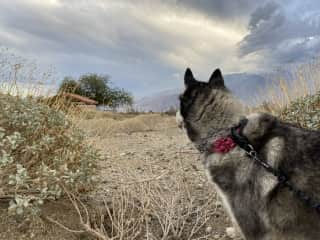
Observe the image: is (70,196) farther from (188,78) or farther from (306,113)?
(306,113)

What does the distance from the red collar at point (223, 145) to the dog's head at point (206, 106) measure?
0.40ft

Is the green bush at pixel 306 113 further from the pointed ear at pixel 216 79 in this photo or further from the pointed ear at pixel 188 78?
the pointed ear at pixel 188 78

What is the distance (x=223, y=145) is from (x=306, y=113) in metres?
2.96

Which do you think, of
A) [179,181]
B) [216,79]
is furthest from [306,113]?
[216,79]

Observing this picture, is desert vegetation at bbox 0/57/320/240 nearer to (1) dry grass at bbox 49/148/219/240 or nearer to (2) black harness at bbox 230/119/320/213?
(1) dry grass at bbox 49/148/219/240

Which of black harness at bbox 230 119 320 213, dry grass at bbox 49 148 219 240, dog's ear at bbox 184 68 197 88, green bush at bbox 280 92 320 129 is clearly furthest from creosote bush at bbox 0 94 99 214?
green bush at bbox 280 92 320 129

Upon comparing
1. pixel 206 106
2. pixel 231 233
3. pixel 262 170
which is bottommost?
pixel 231 233

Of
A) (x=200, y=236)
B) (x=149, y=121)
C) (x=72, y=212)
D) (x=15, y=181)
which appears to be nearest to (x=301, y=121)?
(x=200, y=236)

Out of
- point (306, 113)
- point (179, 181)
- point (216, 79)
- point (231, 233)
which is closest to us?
point (216, 79)

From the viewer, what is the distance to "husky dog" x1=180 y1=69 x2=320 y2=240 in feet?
6.84

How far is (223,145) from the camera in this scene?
232 cm

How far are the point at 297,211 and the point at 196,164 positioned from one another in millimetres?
3533

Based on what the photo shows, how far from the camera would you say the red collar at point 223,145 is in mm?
2292

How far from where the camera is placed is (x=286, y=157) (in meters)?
2.17
